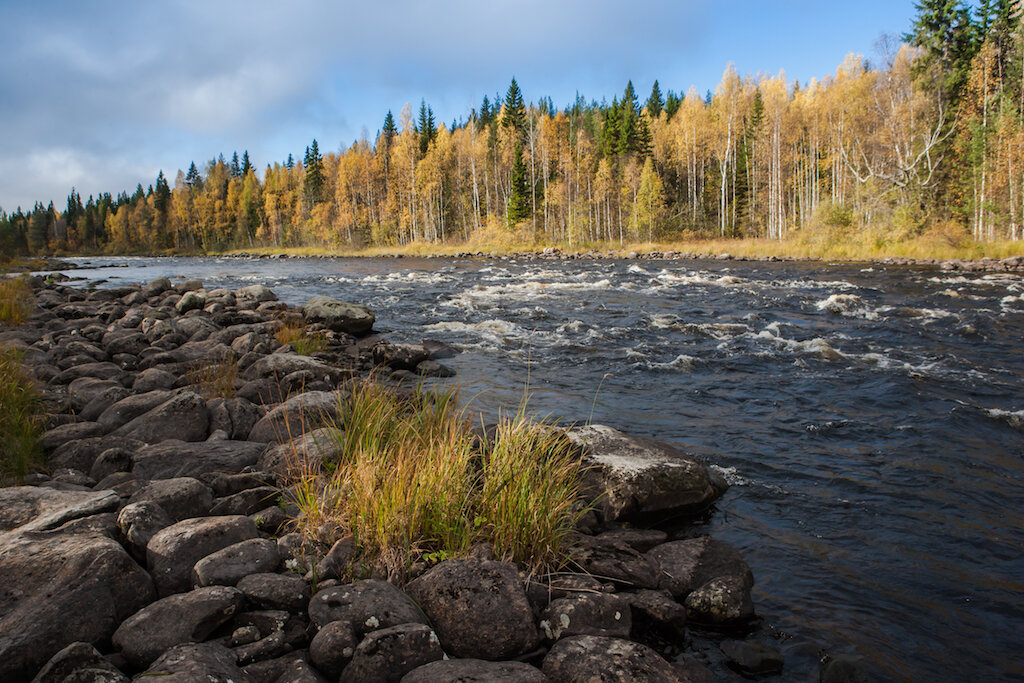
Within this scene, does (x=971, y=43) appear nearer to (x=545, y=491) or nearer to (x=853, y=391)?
(x=853, y=391)

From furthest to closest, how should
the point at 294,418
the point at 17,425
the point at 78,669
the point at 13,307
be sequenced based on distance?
the point at 13,307 < the point at 294,418 < the point at 17,425 < the point at 78,669

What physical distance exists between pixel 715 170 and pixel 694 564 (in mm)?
59969

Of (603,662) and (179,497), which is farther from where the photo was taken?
(179,497)

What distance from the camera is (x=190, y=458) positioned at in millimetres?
4949

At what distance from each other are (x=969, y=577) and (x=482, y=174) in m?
61.3

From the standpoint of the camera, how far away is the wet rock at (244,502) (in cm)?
412

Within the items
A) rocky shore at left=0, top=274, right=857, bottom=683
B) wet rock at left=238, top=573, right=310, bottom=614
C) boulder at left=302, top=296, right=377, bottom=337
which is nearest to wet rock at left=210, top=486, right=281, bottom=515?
rocky shore at left=0, top=274, right=857, bottom=683

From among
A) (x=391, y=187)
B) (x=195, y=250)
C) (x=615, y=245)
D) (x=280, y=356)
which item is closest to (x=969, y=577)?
(x=280, y=356)

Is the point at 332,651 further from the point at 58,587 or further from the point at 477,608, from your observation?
the point at 58,587

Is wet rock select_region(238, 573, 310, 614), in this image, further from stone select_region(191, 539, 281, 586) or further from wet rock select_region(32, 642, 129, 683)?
wet rock select_region(32, 642, 129, 683)

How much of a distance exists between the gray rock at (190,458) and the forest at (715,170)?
3430 cm

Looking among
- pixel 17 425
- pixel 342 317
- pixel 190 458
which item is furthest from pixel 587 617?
pixel 342 317

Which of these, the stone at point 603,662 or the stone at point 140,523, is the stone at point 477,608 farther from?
the stone at point 140,523

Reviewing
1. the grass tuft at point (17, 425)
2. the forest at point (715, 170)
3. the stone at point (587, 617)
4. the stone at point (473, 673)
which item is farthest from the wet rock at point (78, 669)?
the forest at point (715, 170)
